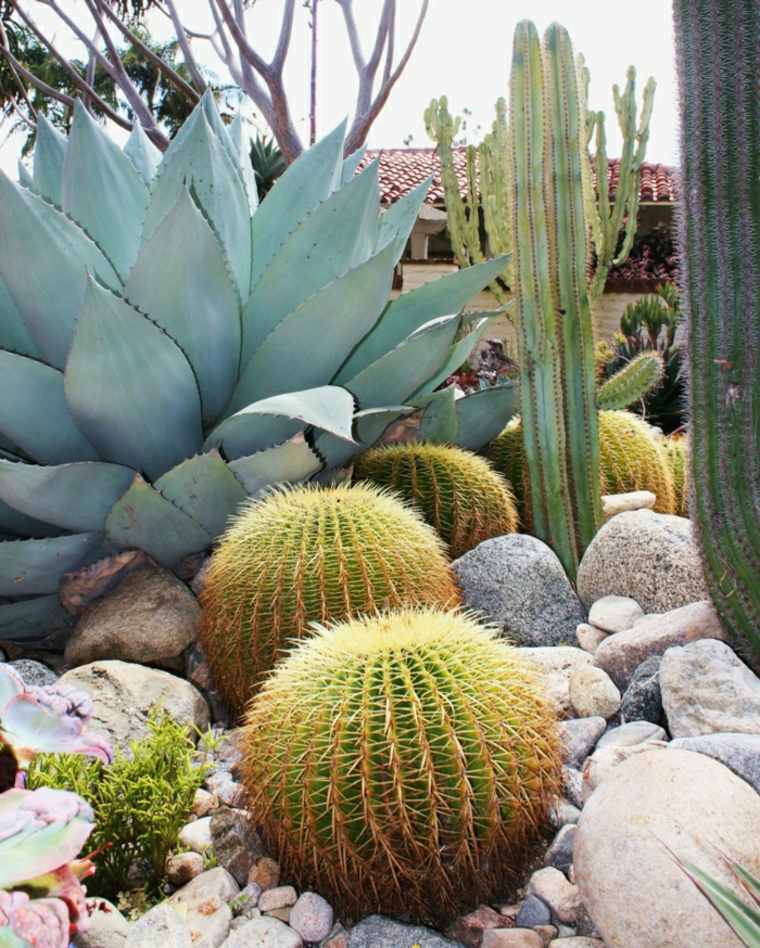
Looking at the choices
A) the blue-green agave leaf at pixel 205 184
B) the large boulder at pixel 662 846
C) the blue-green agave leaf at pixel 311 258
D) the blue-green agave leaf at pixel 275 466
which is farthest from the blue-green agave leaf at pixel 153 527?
the large boulder at pixel 662 846

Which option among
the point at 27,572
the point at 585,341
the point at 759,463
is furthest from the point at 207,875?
the point at 585,341

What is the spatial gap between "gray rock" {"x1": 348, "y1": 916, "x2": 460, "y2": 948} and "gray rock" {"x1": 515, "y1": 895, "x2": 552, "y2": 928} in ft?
0.44

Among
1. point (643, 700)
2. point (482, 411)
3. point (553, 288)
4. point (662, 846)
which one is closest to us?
point (662, 846)

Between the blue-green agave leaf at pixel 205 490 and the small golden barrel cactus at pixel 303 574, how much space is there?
1.03 ft

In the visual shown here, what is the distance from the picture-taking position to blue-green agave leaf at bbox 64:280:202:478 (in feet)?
9.29

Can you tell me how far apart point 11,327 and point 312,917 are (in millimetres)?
2385

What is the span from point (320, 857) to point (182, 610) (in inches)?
52.1

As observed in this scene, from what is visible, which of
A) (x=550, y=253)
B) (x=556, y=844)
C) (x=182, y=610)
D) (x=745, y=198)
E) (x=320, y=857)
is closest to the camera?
(x=320, y=857)

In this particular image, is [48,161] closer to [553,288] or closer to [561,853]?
[553,288]

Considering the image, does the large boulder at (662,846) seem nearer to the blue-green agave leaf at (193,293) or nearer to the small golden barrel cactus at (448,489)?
the small golden barrel cactus at (448,489)

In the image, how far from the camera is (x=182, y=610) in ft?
9.97

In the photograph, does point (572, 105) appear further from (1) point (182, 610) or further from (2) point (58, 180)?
(1) point (182, 610)

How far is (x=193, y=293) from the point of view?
10.2 ft

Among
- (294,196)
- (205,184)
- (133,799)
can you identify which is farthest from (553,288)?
(133,799)
